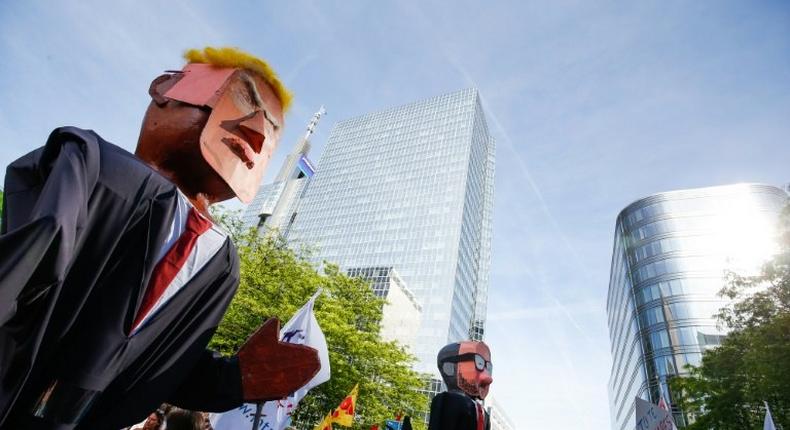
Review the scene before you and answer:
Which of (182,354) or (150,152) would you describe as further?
(150,152)

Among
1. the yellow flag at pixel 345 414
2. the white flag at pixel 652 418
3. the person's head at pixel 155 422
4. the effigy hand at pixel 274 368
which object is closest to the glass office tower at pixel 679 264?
the white flag at pixel 652 418

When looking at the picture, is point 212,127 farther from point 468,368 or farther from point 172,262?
point 468,368

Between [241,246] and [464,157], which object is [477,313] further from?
[241,246]

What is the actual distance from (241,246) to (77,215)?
14770 millimetres

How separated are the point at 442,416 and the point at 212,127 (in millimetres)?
3322

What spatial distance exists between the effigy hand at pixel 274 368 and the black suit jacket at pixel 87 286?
0.23 meters

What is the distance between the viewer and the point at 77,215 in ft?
2.57

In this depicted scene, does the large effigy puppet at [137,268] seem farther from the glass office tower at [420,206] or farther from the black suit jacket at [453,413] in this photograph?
the glass office tower at [420,206]

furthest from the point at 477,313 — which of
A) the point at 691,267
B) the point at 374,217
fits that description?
the point at 691,267

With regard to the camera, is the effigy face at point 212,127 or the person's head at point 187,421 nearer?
the effigy face at point 212,127

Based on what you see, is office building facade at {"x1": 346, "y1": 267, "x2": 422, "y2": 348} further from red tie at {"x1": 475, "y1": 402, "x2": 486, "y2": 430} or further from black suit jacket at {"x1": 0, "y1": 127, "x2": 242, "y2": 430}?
black suit jacket at {"x1": 0, "y1": 127, "x2": 242, "y2": 430}

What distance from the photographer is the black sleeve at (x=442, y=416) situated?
354 centimetres

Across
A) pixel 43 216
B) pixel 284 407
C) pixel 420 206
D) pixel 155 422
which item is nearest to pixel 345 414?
pixel 284 407

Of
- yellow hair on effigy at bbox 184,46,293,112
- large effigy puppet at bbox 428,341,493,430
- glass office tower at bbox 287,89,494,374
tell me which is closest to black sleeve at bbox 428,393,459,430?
large effigy puppet at bbox 428,341,493,430
